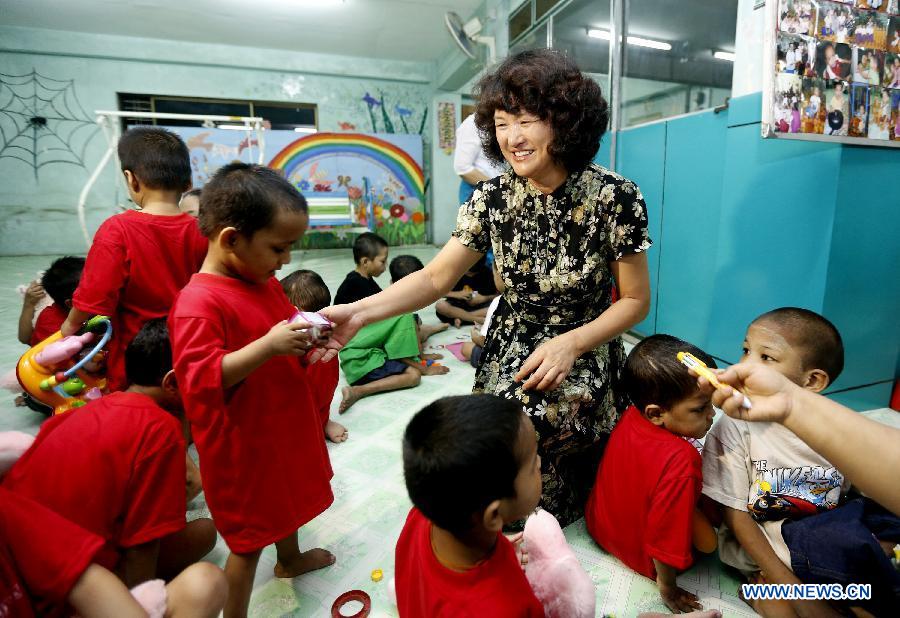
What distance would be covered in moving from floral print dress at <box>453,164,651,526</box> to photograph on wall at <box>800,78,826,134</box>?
3.31 ft

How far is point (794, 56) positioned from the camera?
6.41ft

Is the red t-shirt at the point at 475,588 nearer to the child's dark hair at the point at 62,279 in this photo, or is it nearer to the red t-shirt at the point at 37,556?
the red t-shirt at the point at 37,556

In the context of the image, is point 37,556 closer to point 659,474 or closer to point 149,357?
point 149,357

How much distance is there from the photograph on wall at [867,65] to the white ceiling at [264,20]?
5.37 m

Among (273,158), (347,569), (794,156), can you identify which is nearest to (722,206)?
(794,156)

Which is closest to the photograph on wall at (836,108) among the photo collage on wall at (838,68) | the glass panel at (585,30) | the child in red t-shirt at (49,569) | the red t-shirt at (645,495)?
the photo collage on wall at (838,68)

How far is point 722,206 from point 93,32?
9.32 m

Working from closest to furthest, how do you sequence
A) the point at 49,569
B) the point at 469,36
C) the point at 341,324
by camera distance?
1. the point at 49,569
2. the point at 341,324
3. the point at 469,36

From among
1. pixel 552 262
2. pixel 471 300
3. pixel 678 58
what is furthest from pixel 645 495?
pixel 678 58

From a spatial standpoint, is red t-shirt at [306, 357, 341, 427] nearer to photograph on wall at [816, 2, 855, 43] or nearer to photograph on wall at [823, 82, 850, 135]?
photograph on wall at [823, 82, 850, 135]

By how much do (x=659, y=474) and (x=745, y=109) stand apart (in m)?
2.02

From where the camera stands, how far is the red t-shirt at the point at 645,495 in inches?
51.5

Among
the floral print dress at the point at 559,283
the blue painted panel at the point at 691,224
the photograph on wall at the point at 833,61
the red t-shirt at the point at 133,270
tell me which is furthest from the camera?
the blue painted panel at the point at 691,224

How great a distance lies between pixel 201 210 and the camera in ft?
3.87
